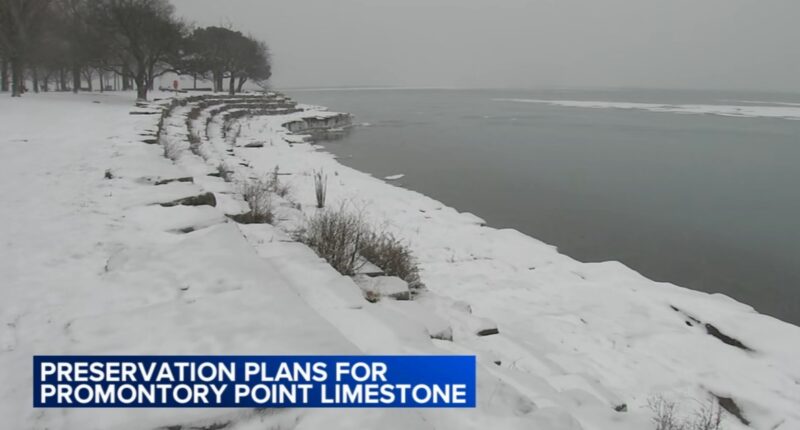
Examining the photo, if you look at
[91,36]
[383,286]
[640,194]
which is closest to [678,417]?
[383,286]

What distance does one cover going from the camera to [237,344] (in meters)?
3.00

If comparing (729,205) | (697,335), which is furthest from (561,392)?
(729,205)

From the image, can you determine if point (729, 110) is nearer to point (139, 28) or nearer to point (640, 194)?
point (640, 194)

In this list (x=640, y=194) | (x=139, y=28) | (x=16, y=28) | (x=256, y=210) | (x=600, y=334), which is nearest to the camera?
(x=600, y=334)

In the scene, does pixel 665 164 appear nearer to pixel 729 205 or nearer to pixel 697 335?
pixel 729 205

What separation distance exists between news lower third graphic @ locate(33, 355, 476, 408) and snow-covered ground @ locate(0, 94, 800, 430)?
0.28 feet

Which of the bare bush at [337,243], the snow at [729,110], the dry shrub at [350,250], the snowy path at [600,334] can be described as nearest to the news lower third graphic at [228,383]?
the snowy path at [600,334]

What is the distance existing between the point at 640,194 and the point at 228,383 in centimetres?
1585

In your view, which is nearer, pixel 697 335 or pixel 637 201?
pixel 697 335

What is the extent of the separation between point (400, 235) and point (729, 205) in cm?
1127

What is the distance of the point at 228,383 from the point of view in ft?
8.82

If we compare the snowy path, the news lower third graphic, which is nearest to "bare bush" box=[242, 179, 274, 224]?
the snowy path

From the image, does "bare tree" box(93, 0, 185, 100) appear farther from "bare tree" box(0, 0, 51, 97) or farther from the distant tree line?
"bare tree" box(0, 0, 51, 97)

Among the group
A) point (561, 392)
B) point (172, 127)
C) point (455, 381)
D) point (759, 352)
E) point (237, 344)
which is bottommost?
point (759, 352)
